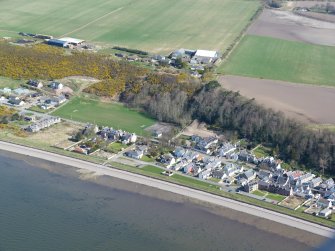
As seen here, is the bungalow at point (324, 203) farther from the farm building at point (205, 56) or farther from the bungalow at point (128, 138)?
the farm building at point (205, 56)

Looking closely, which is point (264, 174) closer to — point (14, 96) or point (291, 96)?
point (291, 96)

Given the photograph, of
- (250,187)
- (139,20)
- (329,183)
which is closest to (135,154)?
(250,187)

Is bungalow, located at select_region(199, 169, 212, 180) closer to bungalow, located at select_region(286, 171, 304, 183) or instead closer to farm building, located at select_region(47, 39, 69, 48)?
bungalow, located at select_region(286, 171, 304, 183)

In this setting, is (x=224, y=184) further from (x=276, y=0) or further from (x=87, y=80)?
(x=276, y=0)

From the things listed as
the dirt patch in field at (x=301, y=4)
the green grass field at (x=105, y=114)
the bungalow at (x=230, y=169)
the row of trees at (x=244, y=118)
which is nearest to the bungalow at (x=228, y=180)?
the bungalow at (x=230, y=169)

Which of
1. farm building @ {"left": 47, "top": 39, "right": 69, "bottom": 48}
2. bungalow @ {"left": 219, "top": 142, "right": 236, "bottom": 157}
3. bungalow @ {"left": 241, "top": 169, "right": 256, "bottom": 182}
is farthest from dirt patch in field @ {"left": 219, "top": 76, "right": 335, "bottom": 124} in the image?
farm building @ {"left": 47, "top": 39, "right": 69, "bottom": 48}

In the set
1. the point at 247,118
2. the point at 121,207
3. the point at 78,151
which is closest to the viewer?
the point at 121,207

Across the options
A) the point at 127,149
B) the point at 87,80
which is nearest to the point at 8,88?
the point at 87,80
